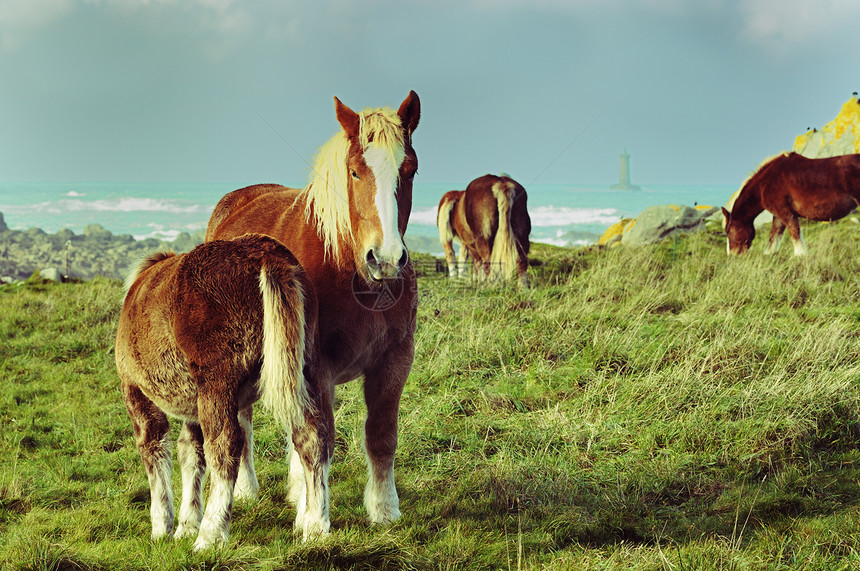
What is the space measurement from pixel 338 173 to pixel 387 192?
441 millimetres

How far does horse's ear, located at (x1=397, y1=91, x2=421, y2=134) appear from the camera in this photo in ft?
11.5

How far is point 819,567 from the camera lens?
3150 mm

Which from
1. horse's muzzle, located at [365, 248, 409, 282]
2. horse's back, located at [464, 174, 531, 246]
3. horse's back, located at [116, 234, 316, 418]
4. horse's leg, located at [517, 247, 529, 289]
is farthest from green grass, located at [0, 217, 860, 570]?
horse's back, located at [464, 174, 531, 246]

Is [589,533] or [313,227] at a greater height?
[313,227]

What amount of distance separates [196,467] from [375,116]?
214 centimetres

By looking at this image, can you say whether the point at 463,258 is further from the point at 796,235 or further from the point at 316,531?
the point at 316,531

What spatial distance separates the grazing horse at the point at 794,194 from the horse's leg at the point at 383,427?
12.0 metres

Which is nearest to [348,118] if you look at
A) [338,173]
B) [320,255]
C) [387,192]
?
[338,173]

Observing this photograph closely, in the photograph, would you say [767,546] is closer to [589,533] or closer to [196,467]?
[589,533]

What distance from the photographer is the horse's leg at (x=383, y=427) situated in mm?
3695

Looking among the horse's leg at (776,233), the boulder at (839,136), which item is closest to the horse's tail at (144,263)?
the horse's leg at (776,233)

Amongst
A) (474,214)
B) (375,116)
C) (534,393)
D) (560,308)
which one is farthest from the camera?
(474,214)

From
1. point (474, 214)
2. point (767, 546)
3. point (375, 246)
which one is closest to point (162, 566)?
point (375, 246)

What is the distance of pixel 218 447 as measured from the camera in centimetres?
284
